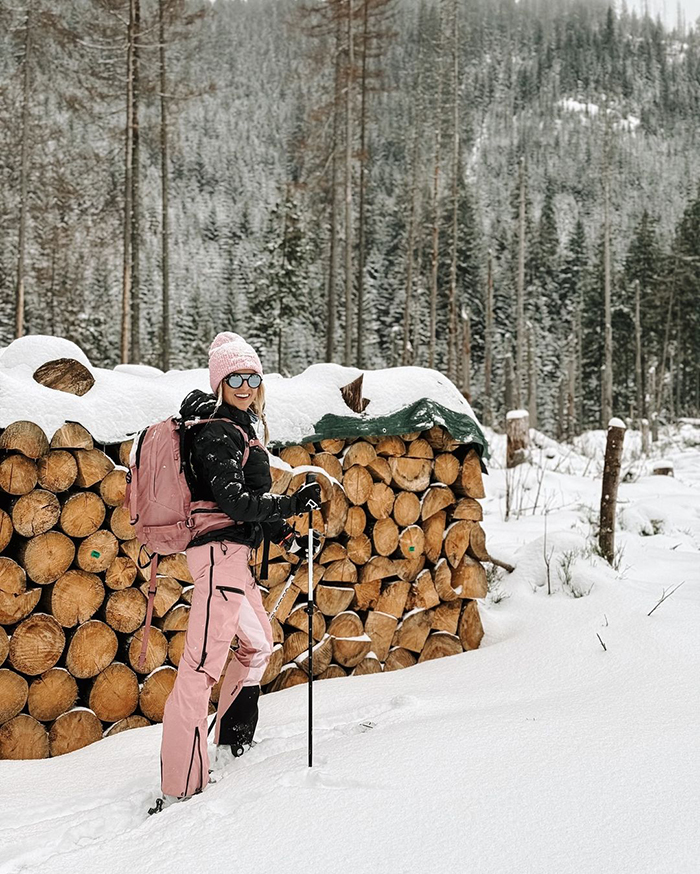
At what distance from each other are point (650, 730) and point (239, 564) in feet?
6.00

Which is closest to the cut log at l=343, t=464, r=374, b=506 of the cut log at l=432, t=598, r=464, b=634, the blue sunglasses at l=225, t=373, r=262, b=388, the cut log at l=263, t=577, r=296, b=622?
the cut log at l=263, t=577, r=296, b=622

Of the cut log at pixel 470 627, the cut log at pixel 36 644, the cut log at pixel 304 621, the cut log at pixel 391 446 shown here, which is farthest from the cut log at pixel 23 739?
the cut log at pixel 470 627

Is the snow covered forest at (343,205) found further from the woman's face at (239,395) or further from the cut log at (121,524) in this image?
the woman's face at (239,395)

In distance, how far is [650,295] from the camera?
35719mm

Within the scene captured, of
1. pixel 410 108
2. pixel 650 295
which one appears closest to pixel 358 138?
pixel 410 108

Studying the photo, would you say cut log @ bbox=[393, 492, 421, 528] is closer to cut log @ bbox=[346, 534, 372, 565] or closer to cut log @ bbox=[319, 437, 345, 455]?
cut log @ bbox=[346, 534, 372, 565]

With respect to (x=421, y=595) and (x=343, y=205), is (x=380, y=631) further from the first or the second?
(x=343, y=205)

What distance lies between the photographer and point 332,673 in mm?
4133

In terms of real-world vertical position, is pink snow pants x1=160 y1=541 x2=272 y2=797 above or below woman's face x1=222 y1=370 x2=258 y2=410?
below

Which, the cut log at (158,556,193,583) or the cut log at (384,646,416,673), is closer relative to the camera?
the cut log at (158,556,193,583)

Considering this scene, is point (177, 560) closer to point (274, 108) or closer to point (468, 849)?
point (468, 849)

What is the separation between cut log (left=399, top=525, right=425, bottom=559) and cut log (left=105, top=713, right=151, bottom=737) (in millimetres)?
1860

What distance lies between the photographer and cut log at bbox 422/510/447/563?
450cm

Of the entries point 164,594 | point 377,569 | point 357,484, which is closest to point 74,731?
point 164,594
